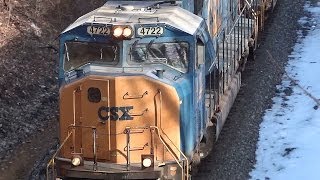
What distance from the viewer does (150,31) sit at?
9.47 meters

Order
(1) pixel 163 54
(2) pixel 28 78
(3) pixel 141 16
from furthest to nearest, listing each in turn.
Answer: (2) pixel 28 78 → (3) pixel 141 16 → (1) pixel 163 54

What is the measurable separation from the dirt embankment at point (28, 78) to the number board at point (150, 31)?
10.2ft

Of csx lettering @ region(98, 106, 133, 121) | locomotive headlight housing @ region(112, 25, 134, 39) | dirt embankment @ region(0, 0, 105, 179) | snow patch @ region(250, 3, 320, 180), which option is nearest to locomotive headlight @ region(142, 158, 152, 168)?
csx lettering @ region(98, 106, 133, 121)

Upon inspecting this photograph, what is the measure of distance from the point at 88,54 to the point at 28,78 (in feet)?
22.6

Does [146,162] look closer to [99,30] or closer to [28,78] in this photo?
[99,30]

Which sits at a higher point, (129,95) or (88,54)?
(88,54)

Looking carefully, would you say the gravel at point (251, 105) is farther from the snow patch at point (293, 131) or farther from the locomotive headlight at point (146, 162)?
the locomotive headlight at point (146, 162)

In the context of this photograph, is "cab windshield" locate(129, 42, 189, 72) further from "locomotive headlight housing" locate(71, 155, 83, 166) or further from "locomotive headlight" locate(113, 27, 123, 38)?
"locomotive headlight housing" locate(71, 155, 83, 166)

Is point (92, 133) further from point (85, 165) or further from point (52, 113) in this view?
point (52, 113)

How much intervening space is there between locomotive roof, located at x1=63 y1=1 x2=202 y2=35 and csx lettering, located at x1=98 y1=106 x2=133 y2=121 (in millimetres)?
1285

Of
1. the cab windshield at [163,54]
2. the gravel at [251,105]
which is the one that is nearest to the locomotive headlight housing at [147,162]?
the cab windshield at [163,54]

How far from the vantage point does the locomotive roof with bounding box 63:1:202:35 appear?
9.60 metres

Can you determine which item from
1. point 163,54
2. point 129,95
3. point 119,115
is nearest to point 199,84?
point 163,54

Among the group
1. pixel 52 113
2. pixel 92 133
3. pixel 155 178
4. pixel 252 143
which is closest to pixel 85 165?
pixel 92 133
